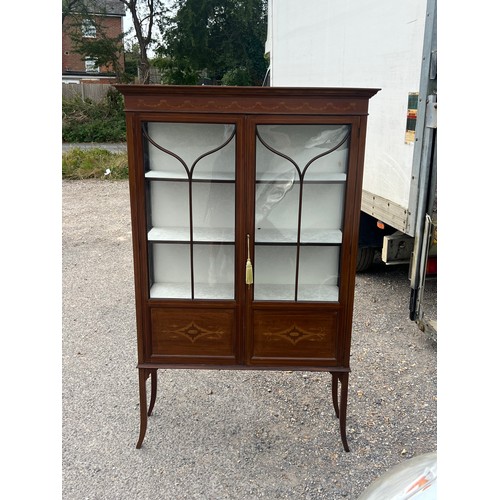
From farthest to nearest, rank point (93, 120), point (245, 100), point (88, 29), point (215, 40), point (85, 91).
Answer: point (88, 29), point (215, 40), point (85, 91), point (93, 120), point (245, 100)

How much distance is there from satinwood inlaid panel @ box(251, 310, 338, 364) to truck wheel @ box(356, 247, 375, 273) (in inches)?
105

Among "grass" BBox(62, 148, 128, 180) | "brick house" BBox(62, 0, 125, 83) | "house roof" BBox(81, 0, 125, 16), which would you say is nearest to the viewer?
"grass" BBox(62, 148, 128, 180)

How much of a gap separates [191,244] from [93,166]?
29.8 feet

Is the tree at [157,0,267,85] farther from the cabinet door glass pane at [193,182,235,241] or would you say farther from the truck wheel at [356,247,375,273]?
the cabinet door glass pane at [193,182,235,241]

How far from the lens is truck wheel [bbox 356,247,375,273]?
193 inches

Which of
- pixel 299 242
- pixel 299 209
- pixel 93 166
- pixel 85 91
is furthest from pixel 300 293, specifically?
pixel 85 91

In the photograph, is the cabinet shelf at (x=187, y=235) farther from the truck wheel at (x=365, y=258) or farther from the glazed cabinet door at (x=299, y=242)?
the truck wheel at (x=365, y=258)

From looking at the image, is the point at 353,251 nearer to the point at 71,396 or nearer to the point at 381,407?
the point at 381,407

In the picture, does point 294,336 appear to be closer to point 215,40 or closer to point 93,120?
point 93,120

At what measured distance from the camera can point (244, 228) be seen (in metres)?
2.21

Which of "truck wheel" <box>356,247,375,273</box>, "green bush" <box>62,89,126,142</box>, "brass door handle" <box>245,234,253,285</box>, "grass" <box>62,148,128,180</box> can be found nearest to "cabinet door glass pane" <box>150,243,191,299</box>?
"brass door handle" <box>245,234,253,285</box>

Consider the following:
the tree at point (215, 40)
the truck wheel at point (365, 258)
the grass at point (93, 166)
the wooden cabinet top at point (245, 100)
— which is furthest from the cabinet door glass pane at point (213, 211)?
the tree at point (215, 40)

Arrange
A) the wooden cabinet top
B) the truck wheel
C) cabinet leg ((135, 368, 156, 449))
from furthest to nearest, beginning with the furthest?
the truck wheel
cabinet leg ((135, 368, 156, 449))
the wooden cabinet top

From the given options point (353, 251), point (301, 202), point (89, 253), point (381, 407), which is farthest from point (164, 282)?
point (89, 253)
